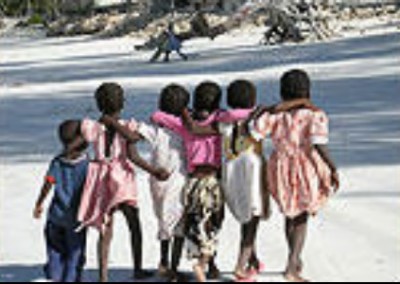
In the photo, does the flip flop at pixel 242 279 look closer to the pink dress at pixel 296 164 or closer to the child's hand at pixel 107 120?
the pink dress at pixel 296 164

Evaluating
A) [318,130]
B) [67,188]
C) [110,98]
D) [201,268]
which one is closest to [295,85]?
[318,130]

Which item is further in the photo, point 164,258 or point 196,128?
point 164,258

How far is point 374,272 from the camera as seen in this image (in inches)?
232

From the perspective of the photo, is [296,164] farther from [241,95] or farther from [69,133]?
[69,133]

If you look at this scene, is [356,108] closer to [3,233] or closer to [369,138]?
[369,138]

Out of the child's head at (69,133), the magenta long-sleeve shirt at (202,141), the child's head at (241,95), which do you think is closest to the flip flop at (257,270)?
the magenta long-sleeve shirt at (202,141)

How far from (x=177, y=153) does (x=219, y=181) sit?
0.99ft

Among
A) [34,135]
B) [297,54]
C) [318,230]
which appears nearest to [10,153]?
[34,135]

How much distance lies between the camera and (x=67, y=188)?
216 inches

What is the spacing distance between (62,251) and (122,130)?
830mm

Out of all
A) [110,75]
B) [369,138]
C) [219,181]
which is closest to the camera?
[219,181]

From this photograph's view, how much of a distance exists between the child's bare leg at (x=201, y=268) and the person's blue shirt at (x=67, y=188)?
0.76 metres

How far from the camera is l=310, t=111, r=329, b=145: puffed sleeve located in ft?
17.5

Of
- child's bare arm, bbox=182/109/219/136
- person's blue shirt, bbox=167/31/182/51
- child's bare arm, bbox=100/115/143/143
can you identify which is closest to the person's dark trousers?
child's bare arm, bbox=100/115/143/143
